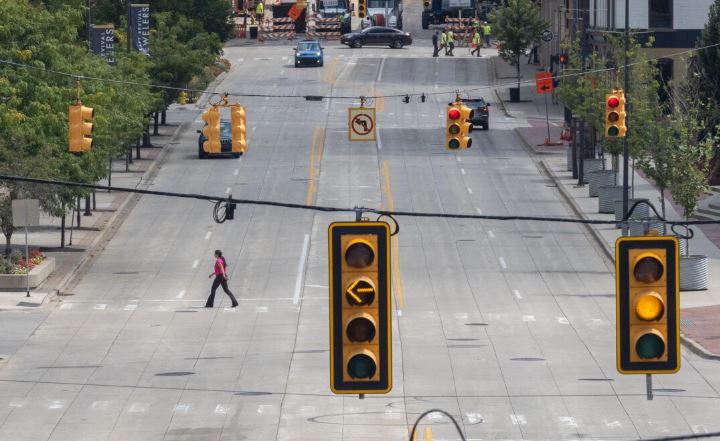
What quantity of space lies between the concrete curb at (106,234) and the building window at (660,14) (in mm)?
24863

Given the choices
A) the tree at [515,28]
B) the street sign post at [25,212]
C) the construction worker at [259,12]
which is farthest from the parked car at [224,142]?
the construction worker at [259,12]

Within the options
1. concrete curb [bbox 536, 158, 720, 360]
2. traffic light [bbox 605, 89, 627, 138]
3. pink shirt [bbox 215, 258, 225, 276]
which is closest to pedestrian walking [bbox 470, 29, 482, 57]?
concrete curb [bbox 536, 158, 720, 360]

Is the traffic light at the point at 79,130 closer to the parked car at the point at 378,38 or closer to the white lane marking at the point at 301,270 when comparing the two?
the white lane marking at the point at 301,270

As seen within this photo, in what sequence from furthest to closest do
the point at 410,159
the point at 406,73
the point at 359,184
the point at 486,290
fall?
the point at 406,73 → the point at 410,159 → the point at 359,184 → the point at 486,290

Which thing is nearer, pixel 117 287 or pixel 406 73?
pixel 117 287

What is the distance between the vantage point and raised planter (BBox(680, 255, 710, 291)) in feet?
147

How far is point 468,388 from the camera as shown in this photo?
32.1m

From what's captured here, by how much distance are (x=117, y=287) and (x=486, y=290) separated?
10886 millimetres

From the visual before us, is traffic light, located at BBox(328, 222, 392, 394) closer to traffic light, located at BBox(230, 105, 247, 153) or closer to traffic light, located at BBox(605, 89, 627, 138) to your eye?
traffic light, located at BBox(230, 105, 247, 153)

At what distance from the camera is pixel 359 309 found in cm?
1399

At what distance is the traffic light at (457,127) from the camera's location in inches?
1580

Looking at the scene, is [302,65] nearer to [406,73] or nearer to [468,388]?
[406,73]

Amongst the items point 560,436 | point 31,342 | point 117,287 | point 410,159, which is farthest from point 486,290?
point 410,159

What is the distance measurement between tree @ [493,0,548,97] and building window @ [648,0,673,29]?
20516mm
